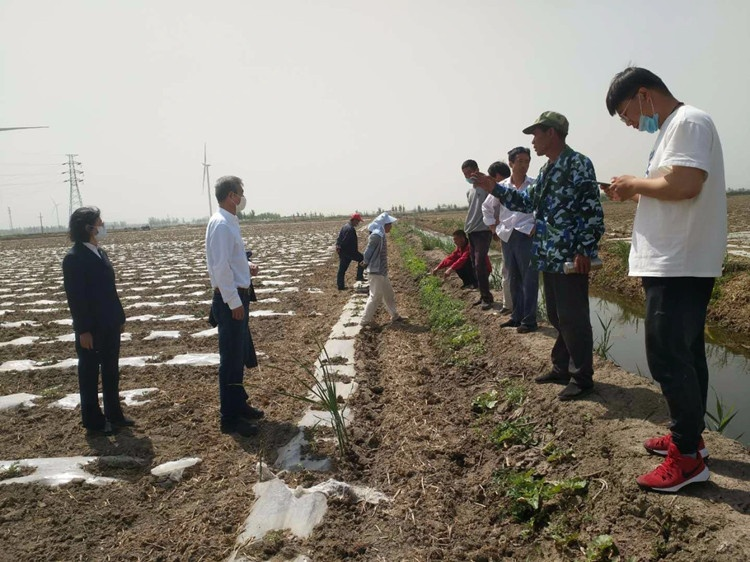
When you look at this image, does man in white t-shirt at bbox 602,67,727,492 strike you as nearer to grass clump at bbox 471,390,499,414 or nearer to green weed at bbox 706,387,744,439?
green weed at bbox 706,387,744,439

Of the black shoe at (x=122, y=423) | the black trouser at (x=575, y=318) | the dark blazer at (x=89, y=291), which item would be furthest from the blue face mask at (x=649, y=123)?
the black shoe at (x=122, y=423)

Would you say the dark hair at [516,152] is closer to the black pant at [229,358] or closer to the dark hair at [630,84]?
the dark hair at [630,84]

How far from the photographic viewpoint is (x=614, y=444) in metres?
2.60

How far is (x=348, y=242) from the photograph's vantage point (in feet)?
30.0

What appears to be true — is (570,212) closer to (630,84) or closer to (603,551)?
(630,84)

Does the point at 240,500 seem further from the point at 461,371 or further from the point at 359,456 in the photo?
the point at 461,371

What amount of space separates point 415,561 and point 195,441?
206 centimetres

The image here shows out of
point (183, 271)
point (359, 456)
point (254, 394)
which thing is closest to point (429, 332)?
point (254, 394)

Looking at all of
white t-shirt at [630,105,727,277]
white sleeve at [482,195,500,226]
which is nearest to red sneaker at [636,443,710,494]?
white t-shirt at [630,105,727,277]

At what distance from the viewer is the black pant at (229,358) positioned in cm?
365

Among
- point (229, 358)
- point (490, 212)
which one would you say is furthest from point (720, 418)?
point (229, 358)

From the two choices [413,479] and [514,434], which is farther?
[514,434]

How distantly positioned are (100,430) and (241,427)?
112cm

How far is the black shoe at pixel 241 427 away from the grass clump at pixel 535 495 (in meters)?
1.86
